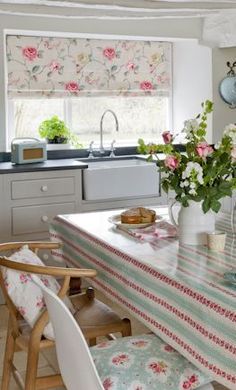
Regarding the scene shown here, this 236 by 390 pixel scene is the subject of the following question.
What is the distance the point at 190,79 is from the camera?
18.0 ft

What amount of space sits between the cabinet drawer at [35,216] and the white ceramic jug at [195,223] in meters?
1.98

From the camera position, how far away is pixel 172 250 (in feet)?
7.52

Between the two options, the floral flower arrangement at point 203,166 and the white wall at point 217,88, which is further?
the white wall at point 217,88

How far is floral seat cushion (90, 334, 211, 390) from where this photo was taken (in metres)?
1.88

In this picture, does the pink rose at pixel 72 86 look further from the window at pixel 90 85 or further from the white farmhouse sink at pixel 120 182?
the white farmhouse sink at pixel 120 182

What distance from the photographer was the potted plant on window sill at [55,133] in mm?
4891

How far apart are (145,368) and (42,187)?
2399 mm

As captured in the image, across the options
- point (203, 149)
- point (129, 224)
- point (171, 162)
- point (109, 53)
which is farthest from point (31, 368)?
point (109, 53)

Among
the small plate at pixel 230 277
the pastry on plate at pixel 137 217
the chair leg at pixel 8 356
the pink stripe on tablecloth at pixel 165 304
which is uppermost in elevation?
the pastry on plate at pixel 137 217

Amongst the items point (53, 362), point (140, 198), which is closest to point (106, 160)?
point (140, 198)

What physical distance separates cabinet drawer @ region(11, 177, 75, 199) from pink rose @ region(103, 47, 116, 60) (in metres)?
1.43

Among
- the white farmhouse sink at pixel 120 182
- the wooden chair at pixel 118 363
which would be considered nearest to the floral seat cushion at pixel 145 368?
the wooden chair at pixel 118 363

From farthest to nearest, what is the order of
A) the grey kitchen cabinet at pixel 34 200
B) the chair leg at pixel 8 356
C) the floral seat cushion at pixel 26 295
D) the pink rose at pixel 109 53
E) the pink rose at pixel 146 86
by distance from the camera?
the pink rose at pixel 146 86 < the pink rose at pixel 109 53 < the grey kitchen cabinet at pixel 34 200 < the chair leg at pixel 8 356 < the floral seat cushion at pixel 26 295

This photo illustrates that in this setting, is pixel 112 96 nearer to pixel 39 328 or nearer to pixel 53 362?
pixel 53 362
